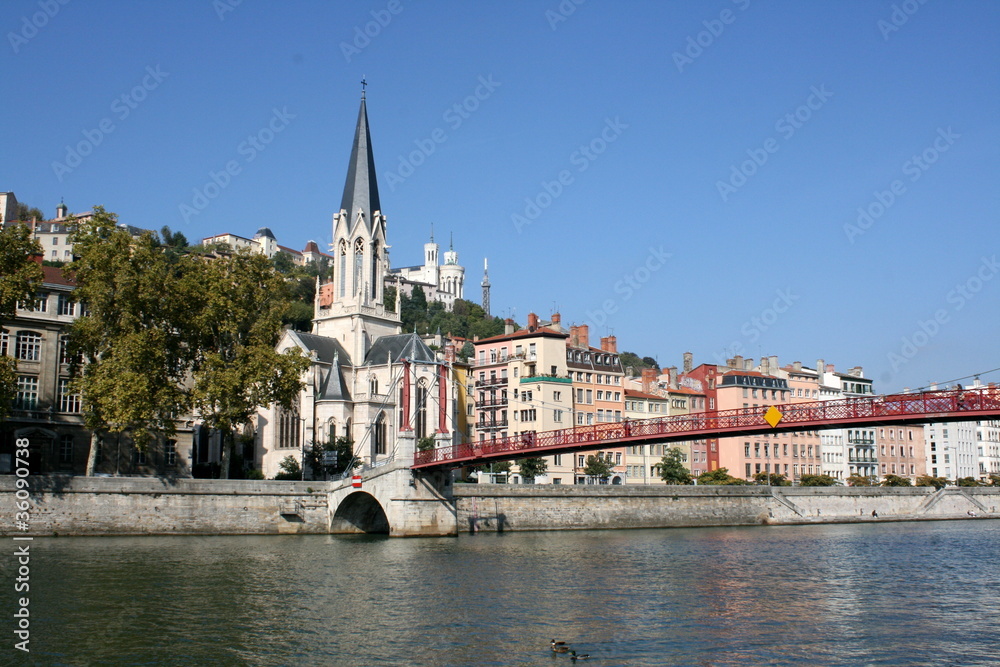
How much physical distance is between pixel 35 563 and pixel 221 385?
613 inches

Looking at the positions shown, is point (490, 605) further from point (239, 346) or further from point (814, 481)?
point (814, 481)

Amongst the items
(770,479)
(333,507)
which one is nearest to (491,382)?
(770,479)

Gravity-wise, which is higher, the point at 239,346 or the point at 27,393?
the point at 239,346

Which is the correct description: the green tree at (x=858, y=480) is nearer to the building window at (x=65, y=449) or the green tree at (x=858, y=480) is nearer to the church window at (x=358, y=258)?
the church window at (x=358, y=258)

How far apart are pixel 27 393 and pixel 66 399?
6.40 ft

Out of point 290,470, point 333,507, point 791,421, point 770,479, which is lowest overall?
point 333,507

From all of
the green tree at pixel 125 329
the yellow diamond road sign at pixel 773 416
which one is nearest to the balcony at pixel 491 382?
the green tree at pixel 125 329

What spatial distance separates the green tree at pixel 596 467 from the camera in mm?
73562

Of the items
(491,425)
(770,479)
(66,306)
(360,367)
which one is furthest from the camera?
(770,479)

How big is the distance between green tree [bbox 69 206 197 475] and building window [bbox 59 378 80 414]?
3381 mm

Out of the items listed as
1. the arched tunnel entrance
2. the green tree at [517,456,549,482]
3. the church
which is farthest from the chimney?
the arched tunnel entrance

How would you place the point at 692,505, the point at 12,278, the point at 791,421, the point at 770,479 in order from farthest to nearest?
the point at 770,479, the point at 692,505, the point at 12,278, the point at 791,421

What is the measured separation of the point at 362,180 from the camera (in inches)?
3145

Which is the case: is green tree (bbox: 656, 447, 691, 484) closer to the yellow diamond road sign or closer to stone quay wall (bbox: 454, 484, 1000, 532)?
stone quay wall (bbox: 454, 484, 1000, 532)
